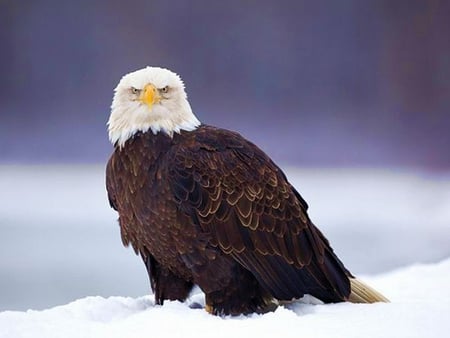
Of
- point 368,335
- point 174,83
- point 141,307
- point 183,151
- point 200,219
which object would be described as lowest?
point 368,335

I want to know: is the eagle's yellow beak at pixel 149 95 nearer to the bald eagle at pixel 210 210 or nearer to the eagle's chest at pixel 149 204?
the bald eagle at pixel 210 210

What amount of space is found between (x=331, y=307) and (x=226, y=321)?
47 cm

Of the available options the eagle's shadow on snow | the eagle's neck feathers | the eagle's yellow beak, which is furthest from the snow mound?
the eagle's yellow beak

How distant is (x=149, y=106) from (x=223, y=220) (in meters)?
0.50

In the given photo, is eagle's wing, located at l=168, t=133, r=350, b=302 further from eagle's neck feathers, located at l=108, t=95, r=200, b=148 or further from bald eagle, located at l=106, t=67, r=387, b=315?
eagle's neck feathers, located at l=108, t=95, r=200, b=148

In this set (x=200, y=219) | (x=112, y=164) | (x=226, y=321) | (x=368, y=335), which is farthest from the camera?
(x=112, y=164)

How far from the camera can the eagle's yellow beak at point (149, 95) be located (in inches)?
120

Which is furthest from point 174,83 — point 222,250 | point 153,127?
point 222,250

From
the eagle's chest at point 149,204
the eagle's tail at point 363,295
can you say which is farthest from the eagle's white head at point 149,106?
the eagle's tail at point 363,295

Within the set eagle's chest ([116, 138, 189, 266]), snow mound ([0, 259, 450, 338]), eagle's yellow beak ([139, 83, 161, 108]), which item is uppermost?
eagle's yellow beak ([139, 83, 161, 108])

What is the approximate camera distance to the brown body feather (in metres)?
2.92

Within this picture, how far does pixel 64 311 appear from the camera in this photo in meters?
2.80

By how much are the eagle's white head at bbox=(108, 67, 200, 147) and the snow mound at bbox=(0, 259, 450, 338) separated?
0.62m

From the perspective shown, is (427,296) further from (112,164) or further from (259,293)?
(112,164)
